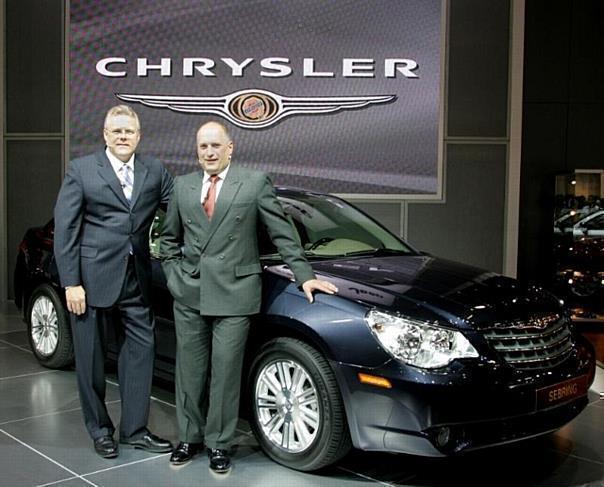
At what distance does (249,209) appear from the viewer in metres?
3.55

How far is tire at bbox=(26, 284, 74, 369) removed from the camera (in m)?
5.33

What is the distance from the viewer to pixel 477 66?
823 cm

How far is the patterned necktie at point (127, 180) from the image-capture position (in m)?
3.73

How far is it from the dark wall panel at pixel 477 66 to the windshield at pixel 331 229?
3.82m

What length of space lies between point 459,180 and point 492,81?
1.14 m

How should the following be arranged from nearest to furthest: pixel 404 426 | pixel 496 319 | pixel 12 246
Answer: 1. pixel 404 426
2. pixel 496 319
3. pixel 12 246

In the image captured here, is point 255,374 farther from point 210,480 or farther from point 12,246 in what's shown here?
point 12,246

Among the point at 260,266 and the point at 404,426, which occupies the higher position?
the point at 260,266

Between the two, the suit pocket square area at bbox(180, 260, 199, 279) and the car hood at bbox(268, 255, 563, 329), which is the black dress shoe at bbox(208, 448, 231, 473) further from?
the car hood at bbox(268, 255, 563, 329)

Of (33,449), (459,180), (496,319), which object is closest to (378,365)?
(496,319)

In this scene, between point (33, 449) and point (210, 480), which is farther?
point (33, 449)

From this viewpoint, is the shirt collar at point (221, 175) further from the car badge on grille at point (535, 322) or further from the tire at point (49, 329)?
the tire at point (49, 329)

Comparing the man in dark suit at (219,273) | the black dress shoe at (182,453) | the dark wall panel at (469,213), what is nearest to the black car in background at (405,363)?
the man in dark suit at (219,273)

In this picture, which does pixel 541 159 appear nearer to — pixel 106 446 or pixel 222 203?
pixel 222 203
